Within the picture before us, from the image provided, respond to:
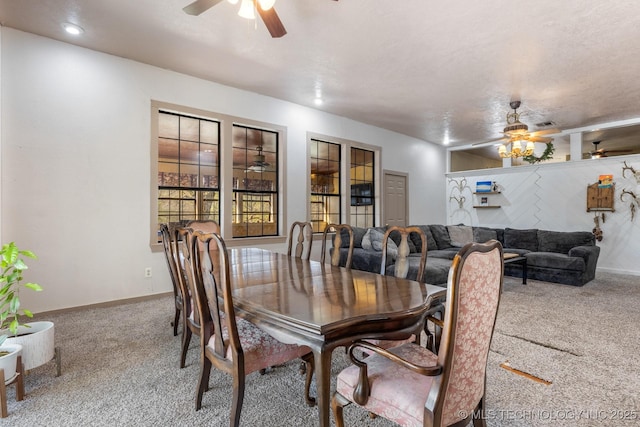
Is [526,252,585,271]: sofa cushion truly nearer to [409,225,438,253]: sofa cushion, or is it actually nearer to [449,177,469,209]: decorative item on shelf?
[409,225,438,253]: sofa cushion

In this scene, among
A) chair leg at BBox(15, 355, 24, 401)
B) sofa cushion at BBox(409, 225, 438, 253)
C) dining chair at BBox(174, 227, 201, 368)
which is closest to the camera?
dining chair at BBox(174, 227, 201, 368)

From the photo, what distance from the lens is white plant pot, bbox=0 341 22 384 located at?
175cm

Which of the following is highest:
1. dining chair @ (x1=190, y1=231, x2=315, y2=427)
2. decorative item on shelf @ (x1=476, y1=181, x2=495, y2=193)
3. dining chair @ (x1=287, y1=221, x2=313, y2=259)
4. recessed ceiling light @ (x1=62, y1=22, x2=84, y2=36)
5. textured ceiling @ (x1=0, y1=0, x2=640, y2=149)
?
recessed ceiling light @ (x1=62, y1=22, x2=84, y2=36)

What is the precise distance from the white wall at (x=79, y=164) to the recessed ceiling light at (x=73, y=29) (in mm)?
322

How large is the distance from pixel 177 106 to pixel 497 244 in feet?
14.1

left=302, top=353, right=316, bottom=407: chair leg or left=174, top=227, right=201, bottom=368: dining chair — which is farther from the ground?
left=174, top=227, right=201, bottom=368: dining chair

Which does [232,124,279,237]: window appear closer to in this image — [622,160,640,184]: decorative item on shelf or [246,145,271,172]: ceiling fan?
[246,145,271,172]: ceiling fan

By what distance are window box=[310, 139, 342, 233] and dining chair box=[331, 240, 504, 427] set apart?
15.5 ft

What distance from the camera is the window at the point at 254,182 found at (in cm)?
500

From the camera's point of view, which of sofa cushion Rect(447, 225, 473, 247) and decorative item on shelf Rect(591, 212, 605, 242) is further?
sofa cushion Rect(447, 225, 473, 247)

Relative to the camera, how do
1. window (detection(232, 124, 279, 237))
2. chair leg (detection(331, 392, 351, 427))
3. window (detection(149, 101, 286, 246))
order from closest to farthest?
1. chair leg (detection(331, 392, 351, 427))
2. window (detection(149, 101, 286, 246))
3. window (detection(232, 124, 279, 237))

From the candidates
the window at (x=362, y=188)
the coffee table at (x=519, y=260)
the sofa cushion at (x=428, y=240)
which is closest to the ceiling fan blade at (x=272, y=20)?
the window at (x=362, y=188)

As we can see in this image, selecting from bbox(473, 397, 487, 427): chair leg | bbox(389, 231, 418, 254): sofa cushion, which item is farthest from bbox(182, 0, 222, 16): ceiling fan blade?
bbox(389, 231, 418, 254): sofa cushion

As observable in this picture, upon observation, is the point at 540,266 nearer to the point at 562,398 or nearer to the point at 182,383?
the point at 562,398
